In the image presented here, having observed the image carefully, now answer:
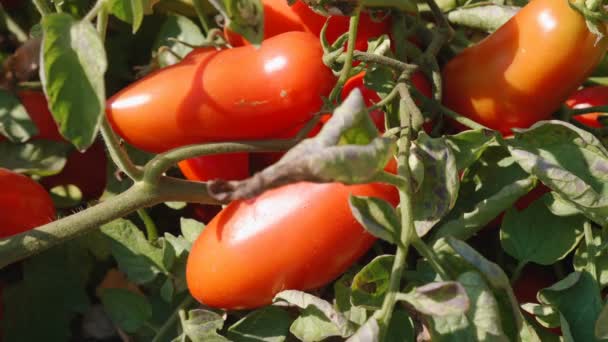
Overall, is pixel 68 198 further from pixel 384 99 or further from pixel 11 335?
pixel 384 99

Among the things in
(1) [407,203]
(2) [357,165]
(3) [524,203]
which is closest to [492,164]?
(3) [524,203]

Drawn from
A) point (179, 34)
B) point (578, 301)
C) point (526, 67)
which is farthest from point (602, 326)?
point (179, 34)

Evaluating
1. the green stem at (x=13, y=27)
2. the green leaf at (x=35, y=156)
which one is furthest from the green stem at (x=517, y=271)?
the green stem at (x=13, y=27)

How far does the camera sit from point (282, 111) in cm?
75

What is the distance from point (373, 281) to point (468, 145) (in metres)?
0.17

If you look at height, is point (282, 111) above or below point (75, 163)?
above

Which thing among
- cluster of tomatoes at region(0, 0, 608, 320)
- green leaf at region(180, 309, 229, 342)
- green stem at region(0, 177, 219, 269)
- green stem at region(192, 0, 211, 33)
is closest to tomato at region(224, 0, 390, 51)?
cluster of tomatoes at region(0, 0, 608, 320)

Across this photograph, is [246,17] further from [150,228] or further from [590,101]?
[590,101]

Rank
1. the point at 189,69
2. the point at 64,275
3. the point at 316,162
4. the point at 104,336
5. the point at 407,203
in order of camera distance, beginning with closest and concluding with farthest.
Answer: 1. the point at 316,162
2. the point at 407,203
3. the point at 189,69
4. the point at 64,275
5. the point at 104,336

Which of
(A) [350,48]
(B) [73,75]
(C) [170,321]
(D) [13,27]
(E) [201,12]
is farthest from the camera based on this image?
(D) [13,27]

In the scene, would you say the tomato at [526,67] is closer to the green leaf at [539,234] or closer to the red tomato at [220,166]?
the green leaf at [539,234]

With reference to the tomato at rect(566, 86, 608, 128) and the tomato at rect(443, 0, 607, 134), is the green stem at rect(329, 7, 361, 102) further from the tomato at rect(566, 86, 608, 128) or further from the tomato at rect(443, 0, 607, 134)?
the tomato at rect(566, 86, 608, 128)

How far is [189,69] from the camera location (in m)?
0.76

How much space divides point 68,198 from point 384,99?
43 cm
